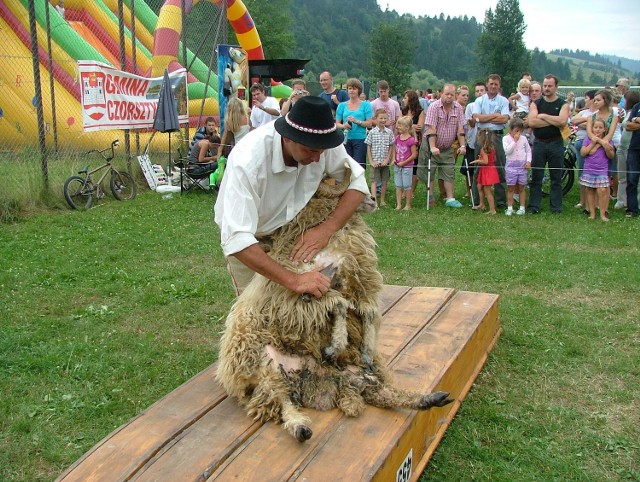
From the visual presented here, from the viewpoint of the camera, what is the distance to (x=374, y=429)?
116 inches

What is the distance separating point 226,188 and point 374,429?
1426mm

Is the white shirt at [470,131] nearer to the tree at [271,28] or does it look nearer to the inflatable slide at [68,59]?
the inflatable slide at [68,59]

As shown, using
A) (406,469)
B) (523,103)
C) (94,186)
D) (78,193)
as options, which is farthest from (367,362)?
(523,103)

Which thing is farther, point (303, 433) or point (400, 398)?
point (400, 398)

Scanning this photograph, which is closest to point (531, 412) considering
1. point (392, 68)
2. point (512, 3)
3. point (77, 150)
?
point (77, 150)

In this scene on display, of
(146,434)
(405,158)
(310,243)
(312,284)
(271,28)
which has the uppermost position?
(271,28)

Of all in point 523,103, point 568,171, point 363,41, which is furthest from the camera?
point 363,41

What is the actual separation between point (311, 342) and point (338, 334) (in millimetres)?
150

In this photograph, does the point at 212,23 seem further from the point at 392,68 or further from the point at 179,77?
the point at 392,68

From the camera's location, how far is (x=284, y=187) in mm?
3297

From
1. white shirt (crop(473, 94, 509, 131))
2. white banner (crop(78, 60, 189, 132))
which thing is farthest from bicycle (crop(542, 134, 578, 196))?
white banner (crop(78, 60, 189, 132))

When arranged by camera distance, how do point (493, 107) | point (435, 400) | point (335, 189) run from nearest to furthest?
point (435, 400)
point (335, 189)
point (493, 107)

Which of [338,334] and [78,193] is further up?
[338,334]

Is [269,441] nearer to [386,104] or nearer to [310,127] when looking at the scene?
[310,127]
